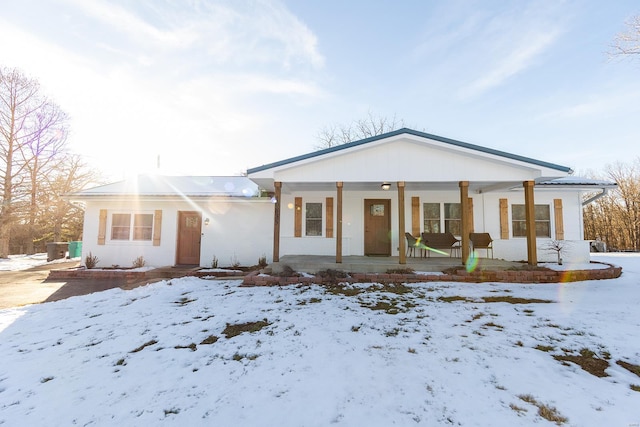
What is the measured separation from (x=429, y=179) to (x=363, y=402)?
6.61 meters

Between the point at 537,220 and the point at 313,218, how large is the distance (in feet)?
25.8

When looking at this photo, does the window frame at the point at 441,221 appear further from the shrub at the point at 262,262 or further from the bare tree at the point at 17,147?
the bare tree at the point at 17,147

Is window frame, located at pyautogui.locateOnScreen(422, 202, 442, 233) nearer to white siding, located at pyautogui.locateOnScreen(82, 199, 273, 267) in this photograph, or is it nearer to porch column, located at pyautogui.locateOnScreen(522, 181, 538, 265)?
porch column, located at pyautogui.locateOnScreen(522, 181, 538, 265)

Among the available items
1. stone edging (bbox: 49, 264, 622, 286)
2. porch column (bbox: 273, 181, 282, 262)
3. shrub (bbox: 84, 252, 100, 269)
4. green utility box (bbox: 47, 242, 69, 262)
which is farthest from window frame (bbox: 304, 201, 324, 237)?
green utility box (bbox: 47, 242, 69, 262)

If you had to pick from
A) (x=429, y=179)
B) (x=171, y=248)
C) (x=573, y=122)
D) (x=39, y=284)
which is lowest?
(x=39, y=284)

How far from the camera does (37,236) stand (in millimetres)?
19859

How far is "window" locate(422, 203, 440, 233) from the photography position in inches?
394

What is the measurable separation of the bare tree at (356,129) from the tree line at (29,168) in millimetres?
18015

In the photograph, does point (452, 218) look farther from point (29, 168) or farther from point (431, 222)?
point (29, 168)

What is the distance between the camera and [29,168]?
16.5 meters

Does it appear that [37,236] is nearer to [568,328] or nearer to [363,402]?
[363,402]

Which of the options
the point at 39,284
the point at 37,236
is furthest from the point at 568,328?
the point at 37,236

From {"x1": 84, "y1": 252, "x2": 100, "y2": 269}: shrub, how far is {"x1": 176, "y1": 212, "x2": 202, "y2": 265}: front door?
2734mm

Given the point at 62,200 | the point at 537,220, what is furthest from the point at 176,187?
the point at 537,220
